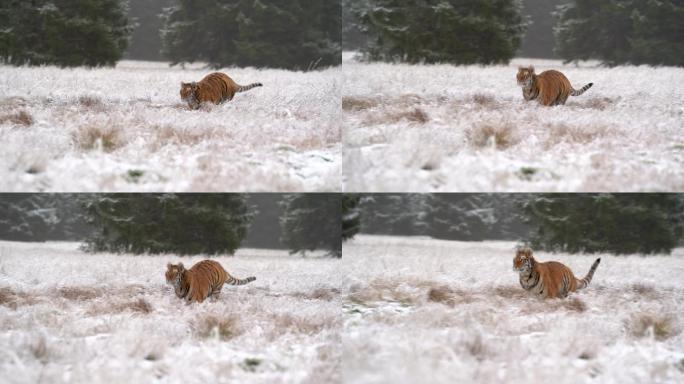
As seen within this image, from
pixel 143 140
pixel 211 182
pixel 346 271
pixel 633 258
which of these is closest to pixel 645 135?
pixel 633 258

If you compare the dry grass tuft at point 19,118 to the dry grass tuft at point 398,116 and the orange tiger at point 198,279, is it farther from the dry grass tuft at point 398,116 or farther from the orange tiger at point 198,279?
the dry grass tuft at point 398,116

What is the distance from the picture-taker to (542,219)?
403 centimetres

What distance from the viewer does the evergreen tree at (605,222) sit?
158 inches

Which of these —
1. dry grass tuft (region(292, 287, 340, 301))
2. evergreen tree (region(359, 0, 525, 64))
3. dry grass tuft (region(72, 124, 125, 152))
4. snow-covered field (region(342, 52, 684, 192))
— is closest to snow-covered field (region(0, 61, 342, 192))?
dry grass tuft (region(72, 124, 125, 152))

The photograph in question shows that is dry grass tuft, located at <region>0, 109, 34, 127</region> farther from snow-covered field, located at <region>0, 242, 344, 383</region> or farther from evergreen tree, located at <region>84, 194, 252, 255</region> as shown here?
snow-covered field, located at <region>0, 242, 344, 383</region>

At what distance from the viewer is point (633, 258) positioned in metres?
4.09

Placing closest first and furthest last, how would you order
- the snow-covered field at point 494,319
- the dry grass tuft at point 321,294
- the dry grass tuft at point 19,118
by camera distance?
the snow-covered field at point 494,319 < the dry grass tuft at point 19,118 < the dry grass tuft at point 321,294

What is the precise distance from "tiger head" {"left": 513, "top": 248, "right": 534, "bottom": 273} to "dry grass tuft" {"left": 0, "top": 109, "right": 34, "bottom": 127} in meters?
2.71

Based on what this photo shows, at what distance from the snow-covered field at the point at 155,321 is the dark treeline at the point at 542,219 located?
504 mm

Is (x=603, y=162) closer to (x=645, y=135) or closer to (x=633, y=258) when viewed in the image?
(x=645, y=135)

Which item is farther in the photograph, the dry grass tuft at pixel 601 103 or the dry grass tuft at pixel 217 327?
the dry grass tuft at pixel 601 103

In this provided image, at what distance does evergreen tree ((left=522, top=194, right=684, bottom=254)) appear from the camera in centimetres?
400

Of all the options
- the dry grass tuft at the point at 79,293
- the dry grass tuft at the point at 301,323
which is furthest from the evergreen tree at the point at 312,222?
the dry grass tuft at the point at 79,293

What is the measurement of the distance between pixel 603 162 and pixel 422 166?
0.94 m
